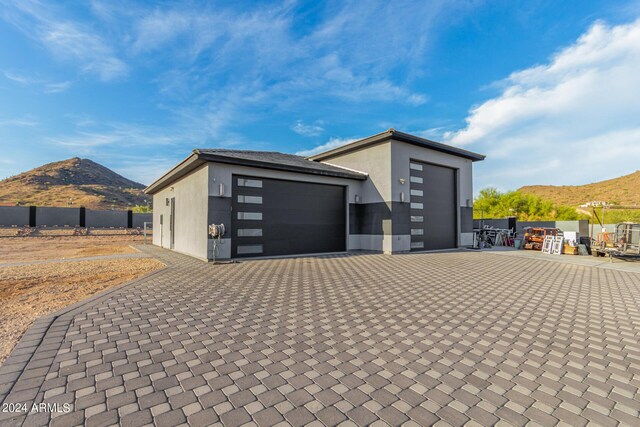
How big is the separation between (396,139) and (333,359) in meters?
11.1

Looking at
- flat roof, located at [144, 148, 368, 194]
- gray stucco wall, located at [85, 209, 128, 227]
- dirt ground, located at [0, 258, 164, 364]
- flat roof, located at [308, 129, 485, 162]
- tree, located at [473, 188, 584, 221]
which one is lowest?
dirt ground, located at [0, 258, 164, 364]

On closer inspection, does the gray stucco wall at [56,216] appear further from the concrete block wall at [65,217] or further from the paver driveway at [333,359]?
the paver driveway at [333,359]

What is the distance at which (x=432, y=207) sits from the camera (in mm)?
14000

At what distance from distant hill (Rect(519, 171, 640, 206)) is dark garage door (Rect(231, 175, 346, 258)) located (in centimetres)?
4337

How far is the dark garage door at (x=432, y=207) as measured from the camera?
13.3 m

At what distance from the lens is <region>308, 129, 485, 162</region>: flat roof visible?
472 inches

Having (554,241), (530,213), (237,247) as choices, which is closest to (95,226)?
(237,247)

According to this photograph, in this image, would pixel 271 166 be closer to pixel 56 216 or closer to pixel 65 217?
pixel 65 217

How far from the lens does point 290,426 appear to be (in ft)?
5.87

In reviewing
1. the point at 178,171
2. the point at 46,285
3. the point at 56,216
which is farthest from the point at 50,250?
the point at 56,216

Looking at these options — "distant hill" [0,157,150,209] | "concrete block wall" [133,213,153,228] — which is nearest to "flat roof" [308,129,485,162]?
"concrete block wall" [133,213,153,228]

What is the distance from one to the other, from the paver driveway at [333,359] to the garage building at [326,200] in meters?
5.11

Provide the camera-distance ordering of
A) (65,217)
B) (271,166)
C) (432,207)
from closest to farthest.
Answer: (271,166), (432,207), (65,217)

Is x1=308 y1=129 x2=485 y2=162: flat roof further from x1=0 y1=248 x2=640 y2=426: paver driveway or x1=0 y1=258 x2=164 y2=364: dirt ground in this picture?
x1=0 y1=258 x2=164 y2=364: dirt ground
